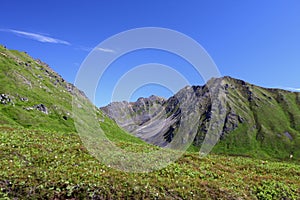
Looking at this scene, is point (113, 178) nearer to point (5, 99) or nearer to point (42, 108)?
point (5, 99)

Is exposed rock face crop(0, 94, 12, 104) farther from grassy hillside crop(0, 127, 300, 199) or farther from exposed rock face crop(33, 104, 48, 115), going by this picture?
grassy hillside crop(0, 127, 300, 199)

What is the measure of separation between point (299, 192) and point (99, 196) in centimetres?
1520

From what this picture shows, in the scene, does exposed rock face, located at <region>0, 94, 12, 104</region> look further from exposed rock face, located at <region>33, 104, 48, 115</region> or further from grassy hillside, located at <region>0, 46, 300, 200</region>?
grassy hillside, located at <region>0, 46, 300, 200</region>

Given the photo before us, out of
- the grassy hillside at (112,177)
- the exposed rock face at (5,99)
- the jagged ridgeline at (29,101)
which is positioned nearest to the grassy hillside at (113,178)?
the grassy hillside at (112,177)

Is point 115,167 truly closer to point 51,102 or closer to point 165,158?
point 165,158

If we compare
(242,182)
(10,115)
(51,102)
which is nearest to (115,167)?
(242,182)

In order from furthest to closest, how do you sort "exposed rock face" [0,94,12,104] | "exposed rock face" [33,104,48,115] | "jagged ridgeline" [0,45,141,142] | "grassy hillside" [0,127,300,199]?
1. "exposed rock face" [33,104,48,115]
2. "exposed rock face" [0,94,12,104]
3. "jagged ridgeline" [0,45,141,142]
4. "grassy hillside" [0,127,300,199]

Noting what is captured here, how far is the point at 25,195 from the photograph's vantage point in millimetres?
17609

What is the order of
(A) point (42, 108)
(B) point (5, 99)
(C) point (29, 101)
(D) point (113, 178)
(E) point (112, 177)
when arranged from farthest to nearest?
(A) point (42, 108) → (C) point (29, 101) → (B) point (5, 99) → (E) point (112, 177) → (D) point (113, 178)

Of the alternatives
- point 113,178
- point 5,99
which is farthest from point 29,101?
point 113,178

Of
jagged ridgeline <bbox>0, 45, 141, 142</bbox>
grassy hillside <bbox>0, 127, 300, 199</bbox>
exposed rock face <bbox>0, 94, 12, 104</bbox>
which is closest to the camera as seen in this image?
grassy hillside <bbox>0, 127, 300, 199</bbox>

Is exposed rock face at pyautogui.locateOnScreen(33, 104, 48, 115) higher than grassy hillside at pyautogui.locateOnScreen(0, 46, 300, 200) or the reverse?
higher

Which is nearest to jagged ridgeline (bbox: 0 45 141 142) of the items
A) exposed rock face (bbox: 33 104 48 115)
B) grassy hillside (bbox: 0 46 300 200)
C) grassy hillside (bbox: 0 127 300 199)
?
exposed rock face (bbox: 33 104 48 115)

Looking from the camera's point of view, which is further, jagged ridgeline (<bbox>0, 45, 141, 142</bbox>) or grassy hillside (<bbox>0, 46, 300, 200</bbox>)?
jagged ridgeline (<bbox>0, 45, 141, 142</bbox>)
